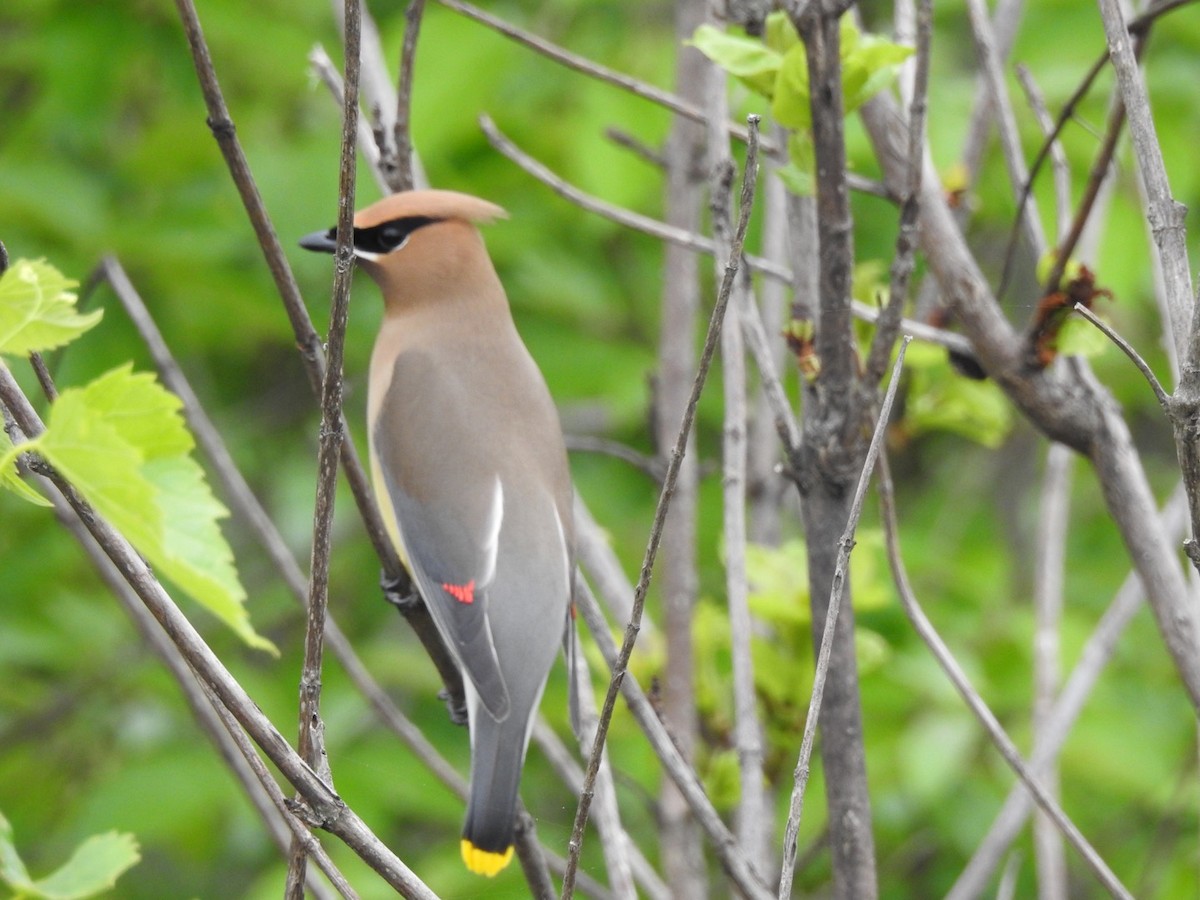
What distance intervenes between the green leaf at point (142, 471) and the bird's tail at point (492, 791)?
2.63 ft

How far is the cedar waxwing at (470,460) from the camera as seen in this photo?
80.3 inches

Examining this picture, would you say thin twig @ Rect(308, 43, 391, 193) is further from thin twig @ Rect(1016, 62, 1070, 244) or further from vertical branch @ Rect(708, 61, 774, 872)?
thin twig @ Rect(1016, 62, 1070, 244)

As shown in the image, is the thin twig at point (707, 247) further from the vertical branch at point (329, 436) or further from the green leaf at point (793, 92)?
the vertical branch at point (329, 436)

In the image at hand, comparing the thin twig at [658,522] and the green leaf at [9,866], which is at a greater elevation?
the thin twig at [658,522]

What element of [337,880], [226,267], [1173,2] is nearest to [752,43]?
[1173,2]

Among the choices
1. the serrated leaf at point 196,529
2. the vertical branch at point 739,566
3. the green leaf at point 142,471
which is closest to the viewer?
the green leaf at point 142,471

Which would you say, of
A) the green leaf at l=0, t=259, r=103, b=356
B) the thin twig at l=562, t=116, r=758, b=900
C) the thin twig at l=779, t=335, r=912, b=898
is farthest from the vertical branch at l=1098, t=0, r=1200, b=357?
the green leaf at l=0, t=259, r=103, b=356

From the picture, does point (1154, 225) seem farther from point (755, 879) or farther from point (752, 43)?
point (755, 879)

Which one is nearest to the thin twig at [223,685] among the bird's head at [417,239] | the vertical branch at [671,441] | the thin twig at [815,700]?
the thin twig at [815,700]

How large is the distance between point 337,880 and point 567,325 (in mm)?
2426

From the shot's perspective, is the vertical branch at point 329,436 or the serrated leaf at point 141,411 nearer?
the serrated leaf at point 141,411

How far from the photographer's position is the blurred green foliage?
2.99m

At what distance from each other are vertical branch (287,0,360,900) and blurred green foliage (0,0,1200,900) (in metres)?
1.25

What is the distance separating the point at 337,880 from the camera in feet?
3.81
